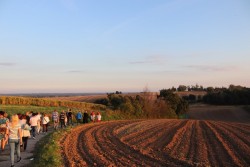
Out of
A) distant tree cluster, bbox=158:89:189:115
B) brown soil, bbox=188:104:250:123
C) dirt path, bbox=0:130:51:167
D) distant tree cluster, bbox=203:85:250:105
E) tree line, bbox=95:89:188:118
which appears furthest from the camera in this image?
distant tree cluster, bbox=203:85:250:105

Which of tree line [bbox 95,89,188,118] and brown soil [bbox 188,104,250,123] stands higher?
tree line [bbox 95,89,188,118]

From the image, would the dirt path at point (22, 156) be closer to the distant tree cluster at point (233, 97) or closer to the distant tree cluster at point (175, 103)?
the distant tree cluster at point (175, 103)

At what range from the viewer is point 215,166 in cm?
1447

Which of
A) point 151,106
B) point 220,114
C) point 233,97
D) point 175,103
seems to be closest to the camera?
point 151,106

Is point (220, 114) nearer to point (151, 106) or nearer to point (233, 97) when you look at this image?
point (233, 97)

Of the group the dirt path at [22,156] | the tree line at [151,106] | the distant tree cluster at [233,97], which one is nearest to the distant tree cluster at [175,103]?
the tree line at [151,106]

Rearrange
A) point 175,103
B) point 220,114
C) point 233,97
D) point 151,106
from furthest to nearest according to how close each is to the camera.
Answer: point 233,97 < point 220,114 < point 175,103 < point 151,106

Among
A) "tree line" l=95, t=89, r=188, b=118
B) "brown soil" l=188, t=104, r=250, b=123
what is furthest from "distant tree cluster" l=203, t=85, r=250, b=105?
Answer: "tree line" l=95, t=89, r=188, b=118

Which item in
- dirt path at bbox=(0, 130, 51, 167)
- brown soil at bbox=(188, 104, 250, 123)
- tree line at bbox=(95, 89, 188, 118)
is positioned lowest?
brown soil at bbox=(188, 104, 250, 123)

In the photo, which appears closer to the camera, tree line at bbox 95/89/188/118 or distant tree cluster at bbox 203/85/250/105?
tree line at bbox 95/89/188/118

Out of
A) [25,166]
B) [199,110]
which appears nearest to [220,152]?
[25,166]

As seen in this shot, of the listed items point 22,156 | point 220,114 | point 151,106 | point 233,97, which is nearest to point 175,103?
point 220,114

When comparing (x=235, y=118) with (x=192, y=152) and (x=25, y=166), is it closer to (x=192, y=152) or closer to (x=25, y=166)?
(x=192, y=152)

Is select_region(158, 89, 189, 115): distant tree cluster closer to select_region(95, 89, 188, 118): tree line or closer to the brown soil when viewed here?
select_region(95, 89, 188, 118): tree line
